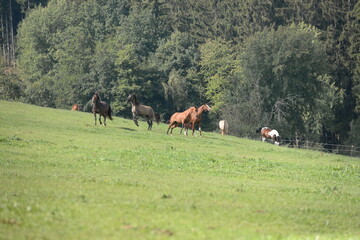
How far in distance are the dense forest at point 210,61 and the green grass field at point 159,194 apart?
43137mm

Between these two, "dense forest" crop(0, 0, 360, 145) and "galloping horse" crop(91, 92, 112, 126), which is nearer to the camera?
"galloping horse" crop(91, 92, 112, 126)

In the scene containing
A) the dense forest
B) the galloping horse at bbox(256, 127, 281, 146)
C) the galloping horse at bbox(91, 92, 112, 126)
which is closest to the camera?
the galloping horse at bbox(91, 92, 112, 126)

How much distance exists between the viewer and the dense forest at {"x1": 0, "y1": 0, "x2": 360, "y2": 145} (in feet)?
254

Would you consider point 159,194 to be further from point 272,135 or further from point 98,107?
point 272,135

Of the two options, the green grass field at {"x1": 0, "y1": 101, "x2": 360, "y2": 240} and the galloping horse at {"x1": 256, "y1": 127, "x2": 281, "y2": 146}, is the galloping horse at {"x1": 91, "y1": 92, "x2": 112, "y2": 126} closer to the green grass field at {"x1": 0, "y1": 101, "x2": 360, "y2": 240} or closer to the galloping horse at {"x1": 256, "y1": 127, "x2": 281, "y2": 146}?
the green grass field at {"x1": 0, "y1": 101, "x2": 360, "y2": 240}

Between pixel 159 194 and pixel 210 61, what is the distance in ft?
259

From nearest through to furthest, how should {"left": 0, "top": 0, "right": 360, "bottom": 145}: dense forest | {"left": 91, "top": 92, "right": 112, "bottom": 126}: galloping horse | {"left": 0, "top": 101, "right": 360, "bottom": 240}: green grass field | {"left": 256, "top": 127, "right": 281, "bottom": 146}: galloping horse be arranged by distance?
{"left": 0, "top": 101, "right": 360, "bottom": 240}: green grass field → {"left": 91, "top": 92, "right": 112, "bottom": 126}: galloping horse → {"left": 256, "top": 127, "right": 281, "bottom": 146}: galloping horse → {"left": 0, "top": 0, "right": 360, "bottom": 145}: dense forest

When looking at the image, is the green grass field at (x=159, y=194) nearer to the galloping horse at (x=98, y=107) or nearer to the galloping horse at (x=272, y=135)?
the galloping horse at (x=98, y=107)

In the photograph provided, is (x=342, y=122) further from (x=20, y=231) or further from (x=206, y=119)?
(x=20, y=231)

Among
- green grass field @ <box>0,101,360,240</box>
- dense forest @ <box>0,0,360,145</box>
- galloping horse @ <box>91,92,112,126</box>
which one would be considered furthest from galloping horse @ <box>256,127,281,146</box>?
green grass field @ <box>0,101,360,240</box>

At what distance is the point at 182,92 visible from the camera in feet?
299

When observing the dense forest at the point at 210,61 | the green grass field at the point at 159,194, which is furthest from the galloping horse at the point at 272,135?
the green grass field at the point at 159,194

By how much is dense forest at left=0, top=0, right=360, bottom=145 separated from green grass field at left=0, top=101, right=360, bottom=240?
1698 inches

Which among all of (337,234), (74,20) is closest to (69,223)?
(337,234)
